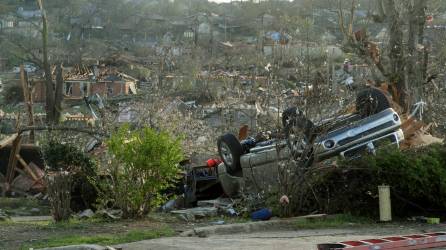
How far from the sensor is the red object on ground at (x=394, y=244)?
25.5 feet

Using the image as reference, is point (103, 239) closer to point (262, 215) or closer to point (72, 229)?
point (72, 229)

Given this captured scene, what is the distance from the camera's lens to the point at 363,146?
12969mm

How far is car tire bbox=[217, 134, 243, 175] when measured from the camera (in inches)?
559

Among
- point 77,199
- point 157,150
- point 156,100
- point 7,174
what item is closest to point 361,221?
point 157,150

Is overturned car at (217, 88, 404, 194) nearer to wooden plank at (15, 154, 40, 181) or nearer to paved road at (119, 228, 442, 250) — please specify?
paved road at (119, 228, 442, 250)

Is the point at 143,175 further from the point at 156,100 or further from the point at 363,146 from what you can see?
the point at 156,100

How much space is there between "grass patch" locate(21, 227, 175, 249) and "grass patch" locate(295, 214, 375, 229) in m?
2.18

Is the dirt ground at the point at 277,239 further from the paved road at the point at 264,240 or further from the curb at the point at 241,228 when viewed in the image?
the curb at the point at 241,228

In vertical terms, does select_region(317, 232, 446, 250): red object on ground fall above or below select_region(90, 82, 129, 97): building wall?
below

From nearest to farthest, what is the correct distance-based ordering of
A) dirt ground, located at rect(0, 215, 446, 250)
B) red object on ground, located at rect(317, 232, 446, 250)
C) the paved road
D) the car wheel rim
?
red object on ground, located at rect(317, 232, 446, 250)
the paved road
dirt ground, located at rect(0, 215, 446, 250)
the car wheel rim

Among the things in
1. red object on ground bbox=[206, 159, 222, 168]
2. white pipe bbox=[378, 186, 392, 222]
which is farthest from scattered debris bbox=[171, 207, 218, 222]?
white pipe bbox=[378, 186, 392, 222]

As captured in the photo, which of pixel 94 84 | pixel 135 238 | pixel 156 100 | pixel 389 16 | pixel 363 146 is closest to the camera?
pixel 135 238

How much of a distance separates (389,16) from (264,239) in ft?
34.5

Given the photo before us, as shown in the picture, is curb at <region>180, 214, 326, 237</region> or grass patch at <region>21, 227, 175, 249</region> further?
curb at <region>180, 214, 326, 237</region>
